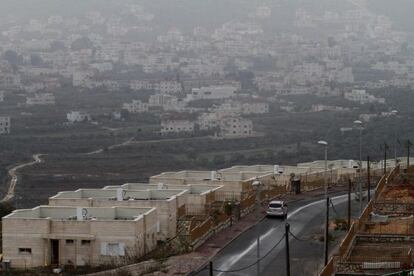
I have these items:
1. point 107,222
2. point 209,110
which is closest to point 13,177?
point 107,222

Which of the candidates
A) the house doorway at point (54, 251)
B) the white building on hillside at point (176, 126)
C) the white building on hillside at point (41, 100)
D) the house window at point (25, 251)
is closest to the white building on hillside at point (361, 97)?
the white building on hillside at point (176, 126)

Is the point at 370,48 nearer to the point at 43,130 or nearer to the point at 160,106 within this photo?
the point at 160,106

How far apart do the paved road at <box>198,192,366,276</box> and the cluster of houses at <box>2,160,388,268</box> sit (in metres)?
1.20

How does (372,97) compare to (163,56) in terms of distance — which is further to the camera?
(163,56)

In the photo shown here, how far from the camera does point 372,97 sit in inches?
4156

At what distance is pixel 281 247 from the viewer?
20906 millimetres

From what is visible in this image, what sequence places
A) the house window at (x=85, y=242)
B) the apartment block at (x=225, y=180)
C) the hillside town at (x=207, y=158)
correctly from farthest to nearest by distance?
the apartment block at (x=225, y=180)
the house window at (x=85, y=242)
the hillside town at (x=207, y=158)

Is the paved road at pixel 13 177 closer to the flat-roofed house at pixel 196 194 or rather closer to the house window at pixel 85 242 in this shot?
the flat-roofed house at pixel 196 194

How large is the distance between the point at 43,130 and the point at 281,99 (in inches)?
1603

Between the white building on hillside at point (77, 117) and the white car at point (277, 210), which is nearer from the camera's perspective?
the white car at point (277, 210)

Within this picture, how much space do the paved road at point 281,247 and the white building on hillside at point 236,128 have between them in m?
57.8

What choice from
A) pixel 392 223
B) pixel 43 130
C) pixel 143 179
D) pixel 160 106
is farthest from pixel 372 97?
pixel 392 223

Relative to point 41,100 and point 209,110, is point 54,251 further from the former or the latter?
point 41,100

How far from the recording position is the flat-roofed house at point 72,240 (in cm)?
2152
